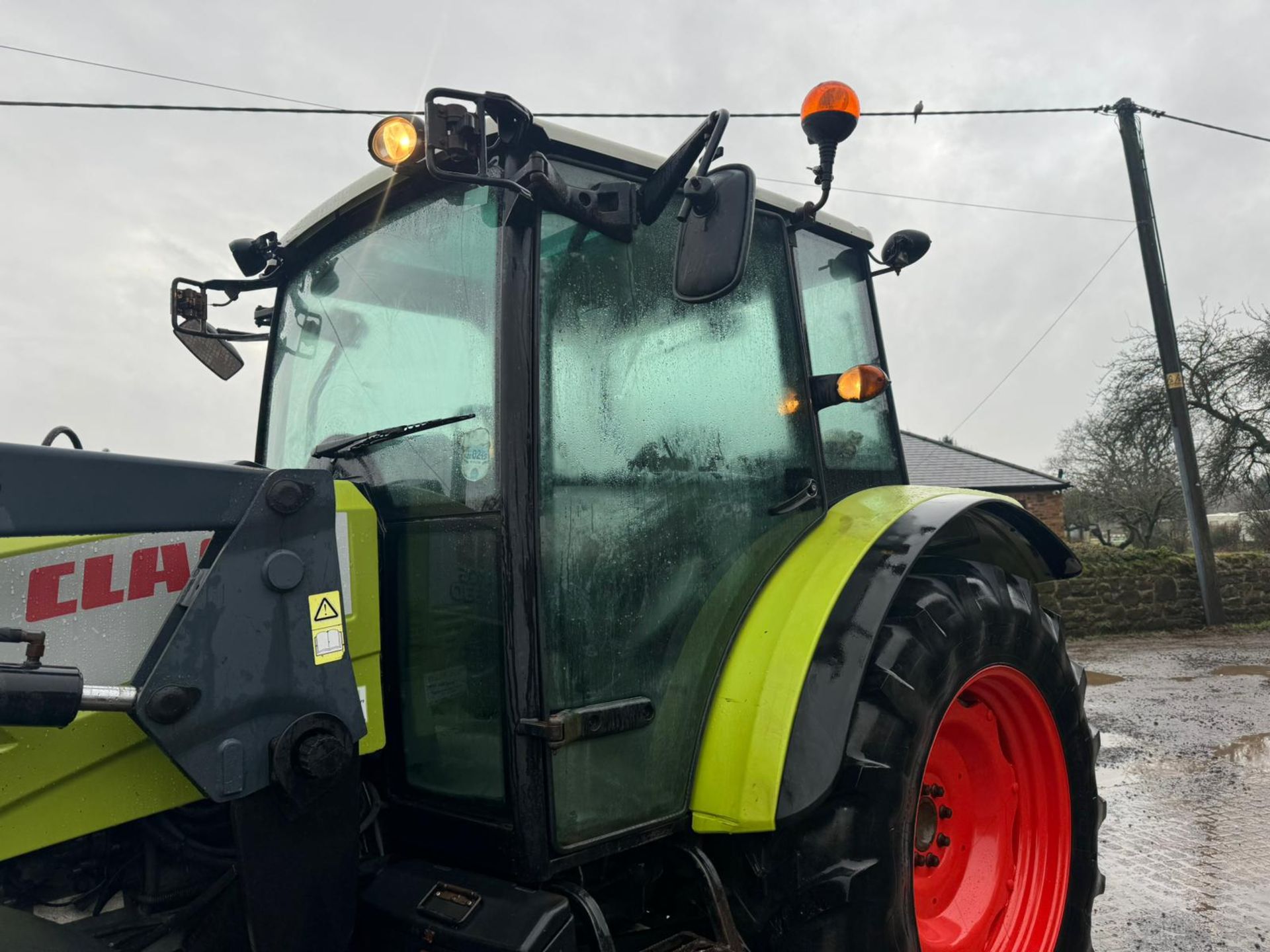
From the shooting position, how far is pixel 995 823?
2596mm

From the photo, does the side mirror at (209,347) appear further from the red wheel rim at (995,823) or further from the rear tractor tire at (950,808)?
the red wheel rim at (995,823)

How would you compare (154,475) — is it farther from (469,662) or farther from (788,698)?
(788,698)

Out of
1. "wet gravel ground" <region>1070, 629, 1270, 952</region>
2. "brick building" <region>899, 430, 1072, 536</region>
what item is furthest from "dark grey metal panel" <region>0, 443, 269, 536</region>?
"brick building" <region>899, 430, 1072, 536</region>

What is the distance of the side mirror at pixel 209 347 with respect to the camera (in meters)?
2.62

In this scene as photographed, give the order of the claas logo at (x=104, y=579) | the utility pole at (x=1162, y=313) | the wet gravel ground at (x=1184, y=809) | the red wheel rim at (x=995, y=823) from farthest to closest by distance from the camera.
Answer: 1. the utility pole at (x=1162, y=313)
2. the wet gravel ground at (x=1184, y=809)
3. the red wheel rim at (x=995, y=823)
4. the claas logo at (x=104, y=579)

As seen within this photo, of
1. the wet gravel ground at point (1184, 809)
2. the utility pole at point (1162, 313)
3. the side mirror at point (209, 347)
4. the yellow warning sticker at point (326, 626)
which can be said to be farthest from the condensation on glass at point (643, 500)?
the utility pole at point (1162, 313)

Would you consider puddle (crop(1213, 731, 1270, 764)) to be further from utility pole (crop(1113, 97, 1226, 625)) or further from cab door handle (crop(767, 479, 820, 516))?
utility pole (crop(1113, 97, 1226, 625))

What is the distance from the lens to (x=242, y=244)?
2459mm

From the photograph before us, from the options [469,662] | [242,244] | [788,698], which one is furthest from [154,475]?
[788,698]

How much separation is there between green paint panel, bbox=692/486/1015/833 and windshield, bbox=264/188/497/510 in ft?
2.35

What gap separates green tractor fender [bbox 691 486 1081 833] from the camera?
6.37 ft

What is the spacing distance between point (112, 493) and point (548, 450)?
761 mm

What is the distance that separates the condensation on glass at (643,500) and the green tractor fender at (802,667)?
6 centimetres

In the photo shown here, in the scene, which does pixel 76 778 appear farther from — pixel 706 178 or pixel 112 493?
pixel 706 178
